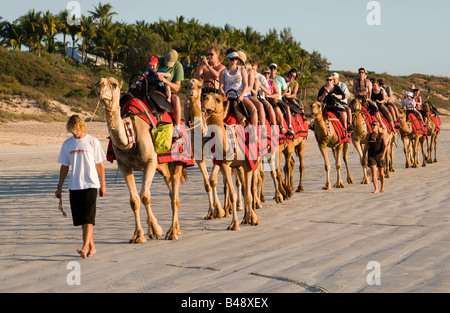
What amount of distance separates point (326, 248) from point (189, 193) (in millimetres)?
7133

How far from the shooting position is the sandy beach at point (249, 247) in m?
6.66

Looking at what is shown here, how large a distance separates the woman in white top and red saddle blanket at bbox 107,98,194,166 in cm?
125

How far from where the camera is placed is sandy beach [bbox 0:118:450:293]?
6660 millimetres

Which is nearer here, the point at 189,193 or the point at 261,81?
the point at 261,81

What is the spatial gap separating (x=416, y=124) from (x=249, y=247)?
16983mm

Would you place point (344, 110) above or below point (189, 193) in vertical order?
above

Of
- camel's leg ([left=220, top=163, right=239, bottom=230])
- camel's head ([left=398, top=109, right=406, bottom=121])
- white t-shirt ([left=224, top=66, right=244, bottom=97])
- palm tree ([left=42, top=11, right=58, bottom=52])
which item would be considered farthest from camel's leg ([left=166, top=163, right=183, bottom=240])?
palm tree ([left=42, top=11, right=58, bottom=52])

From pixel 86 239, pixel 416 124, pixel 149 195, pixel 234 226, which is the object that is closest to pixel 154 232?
pixel 149 195

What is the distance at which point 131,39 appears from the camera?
76688 mm

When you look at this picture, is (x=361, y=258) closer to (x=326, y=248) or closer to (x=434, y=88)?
(x=326, y=248)
